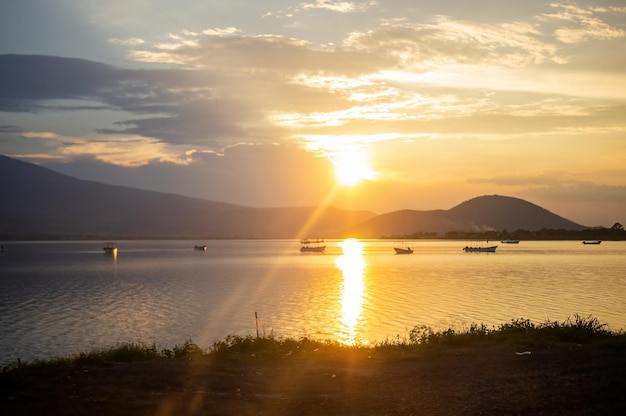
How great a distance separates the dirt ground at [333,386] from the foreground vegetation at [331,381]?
0.08ft

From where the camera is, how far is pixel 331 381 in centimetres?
1559

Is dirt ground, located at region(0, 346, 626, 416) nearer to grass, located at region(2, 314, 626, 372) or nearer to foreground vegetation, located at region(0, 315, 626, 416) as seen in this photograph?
foreground vegetation, located at region(0, 315, 626, 416)

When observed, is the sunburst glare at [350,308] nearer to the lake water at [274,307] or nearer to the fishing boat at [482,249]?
the lake water at [274,307]

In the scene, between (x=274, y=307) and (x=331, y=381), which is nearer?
(x=331, y=381)

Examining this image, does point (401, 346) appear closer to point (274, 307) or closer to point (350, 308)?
point (350, 308)

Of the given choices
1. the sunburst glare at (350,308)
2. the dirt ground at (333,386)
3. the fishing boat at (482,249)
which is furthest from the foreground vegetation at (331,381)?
the fishing boat at (482,249)

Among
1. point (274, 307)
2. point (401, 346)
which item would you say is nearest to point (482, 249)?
point (274, 307)

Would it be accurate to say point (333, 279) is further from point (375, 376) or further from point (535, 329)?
point (375, 376)

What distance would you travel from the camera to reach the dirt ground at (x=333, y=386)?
12.7 meters

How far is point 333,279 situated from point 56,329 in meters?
51.7

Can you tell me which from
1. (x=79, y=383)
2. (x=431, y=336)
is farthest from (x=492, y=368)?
(x=79, y=383)

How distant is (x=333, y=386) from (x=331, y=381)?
596mm

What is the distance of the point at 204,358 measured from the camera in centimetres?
1909

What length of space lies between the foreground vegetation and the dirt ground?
24 millimetres
